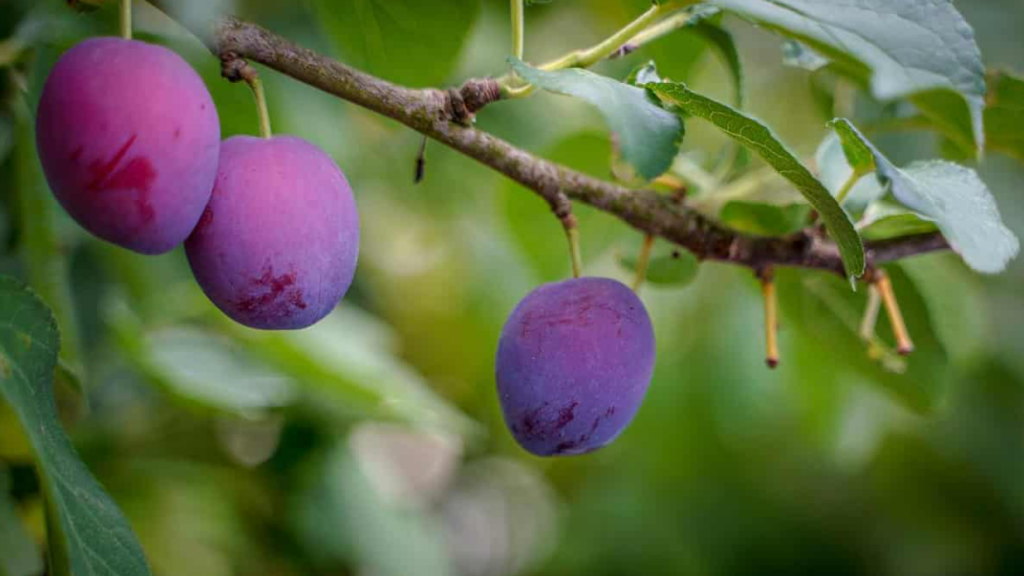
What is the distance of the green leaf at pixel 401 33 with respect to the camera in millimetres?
685

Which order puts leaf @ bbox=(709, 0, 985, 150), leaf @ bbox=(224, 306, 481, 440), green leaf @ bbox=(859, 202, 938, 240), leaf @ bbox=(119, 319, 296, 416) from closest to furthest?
1. leaf @ bbox=(709, 0, 985, 150)
2. green leaf @ bbox=(859, 202, 938, 240)
3. leaf @ bbox=(119, 319, 296, 416)
4. leaf @ bbox=(224, 306, 481, 440)

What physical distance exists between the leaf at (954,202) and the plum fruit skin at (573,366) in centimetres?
19

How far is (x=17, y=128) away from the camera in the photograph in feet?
2.85

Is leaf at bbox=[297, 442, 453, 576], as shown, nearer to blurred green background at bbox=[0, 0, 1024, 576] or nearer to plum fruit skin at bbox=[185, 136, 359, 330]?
blurred green background at bbox=[0, 0, 1024, 576]

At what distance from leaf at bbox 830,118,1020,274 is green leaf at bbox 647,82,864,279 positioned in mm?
33

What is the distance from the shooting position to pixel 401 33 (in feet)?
2.33

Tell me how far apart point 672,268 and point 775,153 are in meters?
0.27

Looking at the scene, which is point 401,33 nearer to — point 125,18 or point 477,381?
point 125,18

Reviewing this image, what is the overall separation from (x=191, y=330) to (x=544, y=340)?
90cm

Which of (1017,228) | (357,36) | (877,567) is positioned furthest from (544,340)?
(877,567)

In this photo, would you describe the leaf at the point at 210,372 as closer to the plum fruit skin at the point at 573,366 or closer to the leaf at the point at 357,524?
the leaf at the point at 357,524

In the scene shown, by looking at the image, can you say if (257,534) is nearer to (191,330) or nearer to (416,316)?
(191,330)

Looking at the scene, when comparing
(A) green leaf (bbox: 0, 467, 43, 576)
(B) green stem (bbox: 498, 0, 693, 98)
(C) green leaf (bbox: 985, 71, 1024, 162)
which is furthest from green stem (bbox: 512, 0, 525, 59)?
(A) green leaf (bbox: 0, 467, 43, 576)

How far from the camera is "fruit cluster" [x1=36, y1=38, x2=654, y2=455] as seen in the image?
455 mm
